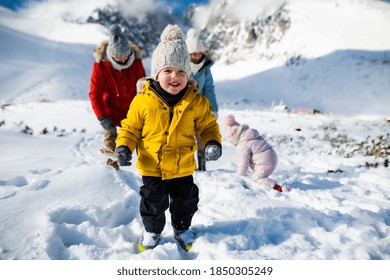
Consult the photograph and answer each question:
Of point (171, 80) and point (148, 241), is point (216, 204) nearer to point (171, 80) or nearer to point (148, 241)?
point (148, 241)

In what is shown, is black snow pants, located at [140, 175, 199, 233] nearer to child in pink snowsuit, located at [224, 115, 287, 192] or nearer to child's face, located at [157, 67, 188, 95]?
child's face, located at [157, 67, 188, 95]

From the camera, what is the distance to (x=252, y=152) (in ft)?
12.1

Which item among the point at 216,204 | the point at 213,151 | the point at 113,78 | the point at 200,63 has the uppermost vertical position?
the point at 200,63

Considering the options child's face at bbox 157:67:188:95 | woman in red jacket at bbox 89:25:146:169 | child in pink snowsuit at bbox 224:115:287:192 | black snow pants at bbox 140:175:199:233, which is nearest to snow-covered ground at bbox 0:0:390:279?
black snow pants at bbox 140:175:199:233

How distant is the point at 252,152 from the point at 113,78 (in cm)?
→ 220

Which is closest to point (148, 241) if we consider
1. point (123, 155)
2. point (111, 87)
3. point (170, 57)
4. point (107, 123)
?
point (123, 155)

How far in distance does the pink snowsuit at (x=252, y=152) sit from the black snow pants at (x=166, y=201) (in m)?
1.70

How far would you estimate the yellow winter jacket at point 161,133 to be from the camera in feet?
6.35

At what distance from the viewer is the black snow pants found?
198cm

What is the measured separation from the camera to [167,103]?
195 cm

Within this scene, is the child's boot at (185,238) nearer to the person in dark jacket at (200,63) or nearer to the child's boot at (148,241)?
the child's boot at (148,241)
